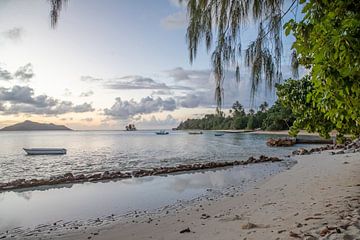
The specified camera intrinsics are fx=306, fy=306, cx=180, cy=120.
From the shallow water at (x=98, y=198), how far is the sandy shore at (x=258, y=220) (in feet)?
4.81

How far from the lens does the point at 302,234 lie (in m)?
4.09

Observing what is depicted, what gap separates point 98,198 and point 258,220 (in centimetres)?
647

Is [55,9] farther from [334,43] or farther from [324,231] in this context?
[324,231]

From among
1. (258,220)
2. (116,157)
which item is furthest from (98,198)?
(116,157)

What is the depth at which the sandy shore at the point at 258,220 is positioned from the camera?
436cm

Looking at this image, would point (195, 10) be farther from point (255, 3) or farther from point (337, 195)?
point (337, 195)

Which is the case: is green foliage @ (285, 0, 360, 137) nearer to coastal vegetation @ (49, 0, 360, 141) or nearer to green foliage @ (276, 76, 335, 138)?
coastal vegetation @ (49, 0, 360, 141)

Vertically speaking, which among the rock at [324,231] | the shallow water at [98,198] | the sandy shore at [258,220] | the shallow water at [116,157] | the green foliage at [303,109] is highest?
the green foliage at [303,109]

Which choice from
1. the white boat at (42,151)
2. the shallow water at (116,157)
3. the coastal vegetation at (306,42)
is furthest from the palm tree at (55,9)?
the white boat at (42,151)

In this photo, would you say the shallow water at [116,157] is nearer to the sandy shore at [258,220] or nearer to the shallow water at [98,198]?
the shallow water at [98,198]

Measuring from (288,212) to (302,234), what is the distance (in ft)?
6.27

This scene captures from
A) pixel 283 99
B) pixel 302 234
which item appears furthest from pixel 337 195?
pixel 302 234

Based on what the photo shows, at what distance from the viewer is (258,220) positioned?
220 inches

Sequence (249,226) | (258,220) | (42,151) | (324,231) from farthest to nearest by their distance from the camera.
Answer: (42,151), (258,220), (249,226), (324,231)
